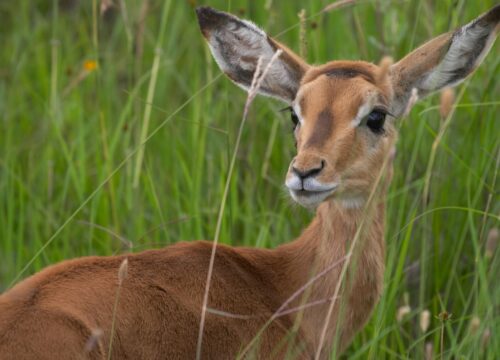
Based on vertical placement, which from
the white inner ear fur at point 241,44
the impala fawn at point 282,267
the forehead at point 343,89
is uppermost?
the white inner ear fur at point 241,44

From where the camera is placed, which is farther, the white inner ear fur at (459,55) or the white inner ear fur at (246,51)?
the white inner ear fur at (246,51)

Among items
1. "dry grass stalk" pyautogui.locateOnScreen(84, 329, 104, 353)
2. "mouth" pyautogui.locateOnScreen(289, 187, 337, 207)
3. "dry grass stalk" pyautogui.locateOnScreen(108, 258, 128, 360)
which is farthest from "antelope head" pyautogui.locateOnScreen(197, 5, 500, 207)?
"dry grass stalk" pyautogui.locateOnScreen(84, 329, 104, 353)

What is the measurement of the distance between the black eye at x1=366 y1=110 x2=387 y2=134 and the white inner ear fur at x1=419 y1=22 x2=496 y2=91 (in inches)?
18.2

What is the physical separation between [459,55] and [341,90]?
0.72 metres

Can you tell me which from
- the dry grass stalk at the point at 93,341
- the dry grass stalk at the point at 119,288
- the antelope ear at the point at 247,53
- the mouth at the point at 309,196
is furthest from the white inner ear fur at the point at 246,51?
the dry grass stalk at the point at 93,341

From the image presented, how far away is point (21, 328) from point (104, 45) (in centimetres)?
543

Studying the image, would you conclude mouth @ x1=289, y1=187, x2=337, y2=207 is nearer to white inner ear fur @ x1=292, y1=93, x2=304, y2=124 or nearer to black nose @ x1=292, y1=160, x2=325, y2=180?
black nose @ x1=292, y1=160, x2=325, y2=180

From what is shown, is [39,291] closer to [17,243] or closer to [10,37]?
[17,243]

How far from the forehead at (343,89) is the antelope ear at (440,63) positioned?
7.2 inches

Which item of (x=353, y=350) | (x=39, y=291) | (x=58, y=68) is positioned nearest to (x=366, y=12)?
(x=58, y=68)

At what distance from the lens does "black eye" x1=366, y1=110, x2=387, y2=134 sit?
536 cm

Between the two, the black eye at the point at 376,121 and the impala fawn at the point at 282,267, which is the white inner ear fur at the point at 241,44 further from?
the black eye at the point at 376,121

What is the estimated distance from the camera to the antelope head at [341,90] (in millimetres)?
5070

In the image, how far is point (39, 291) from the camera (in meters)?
4.66
